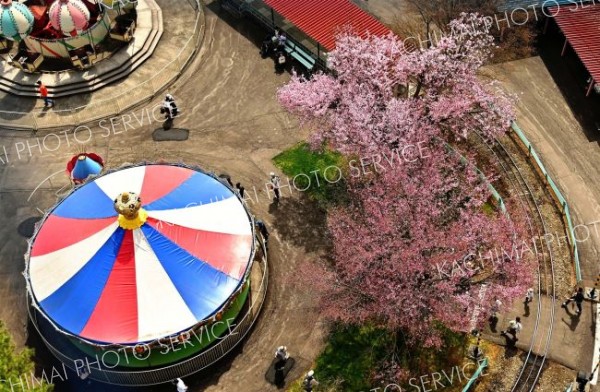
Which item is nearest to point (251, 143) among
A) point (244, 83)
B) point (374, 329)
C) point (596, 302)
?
point (244, 83)

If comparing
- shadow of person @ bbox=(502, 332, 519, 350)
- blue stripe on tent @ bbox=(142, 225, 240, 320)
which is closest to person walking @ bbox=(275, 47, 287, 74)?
blue stripe on tent @ bbox=(142, 225, 240, 320)

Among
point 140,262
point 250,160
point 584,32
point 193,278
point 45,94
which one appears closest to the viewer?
point 140,262

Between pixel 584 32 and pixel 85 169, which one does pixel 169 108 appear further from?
pixel 584 32

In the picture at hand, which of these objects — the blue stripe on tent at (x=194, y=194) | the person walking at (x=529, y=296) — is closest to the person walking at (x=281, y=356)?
the blue stripe on tent at (x=194, y=194)

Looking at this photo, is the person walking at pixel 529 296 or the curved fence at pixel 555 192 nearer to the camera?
the person walking at pixel 529 296

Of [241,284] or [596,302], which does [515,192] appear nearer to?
[596,302]

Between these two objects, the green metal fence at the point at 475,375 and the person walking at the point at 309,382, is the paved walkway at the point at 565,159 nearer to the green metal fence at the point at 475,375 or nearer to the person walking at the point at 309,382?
the green metal fence at the point at 475,375

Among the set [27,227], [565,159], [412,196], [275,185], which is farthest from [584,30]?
[27,227]

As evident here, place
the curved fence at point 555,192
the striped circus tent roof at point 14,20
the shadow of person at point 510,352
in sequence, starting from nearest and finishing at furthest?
the shadow of person at point 510,352
the curved fence at point 555,192
the striped circus tent roof at point 14,20
